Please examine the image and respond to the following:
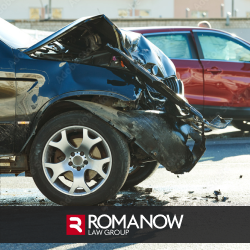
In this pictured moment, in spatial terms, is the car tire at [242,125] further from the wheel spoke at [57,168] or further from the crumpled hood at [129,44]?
the wheel spoke at [57,168]

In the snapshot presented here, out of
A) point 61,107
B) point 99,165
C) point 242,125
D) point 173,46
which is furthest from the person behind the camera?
point 242,125

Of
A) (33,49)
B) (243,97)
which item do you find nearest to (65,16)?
(243,97)

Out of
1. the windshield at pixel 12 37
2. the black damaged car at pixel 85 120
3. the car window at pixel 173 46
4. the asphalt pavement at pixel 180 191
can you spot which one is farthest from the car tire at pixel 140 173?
the car window at pixel 173 46

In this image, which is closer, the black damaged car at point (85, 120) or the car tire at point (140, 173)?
the black damaged car at point (85, 120)

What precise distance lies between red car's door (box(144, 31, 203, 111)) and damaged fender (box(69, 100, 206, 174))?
4004mm

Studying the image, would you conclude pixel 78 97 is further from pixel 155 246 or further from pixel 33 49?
pixel 155 246

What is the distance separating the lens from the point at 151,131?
397 centimetres

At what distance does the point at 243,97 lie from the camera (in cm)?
815

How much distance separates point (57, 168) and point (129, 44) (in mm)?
1342

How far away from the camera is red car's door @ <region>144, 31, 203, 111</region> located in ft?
26.1

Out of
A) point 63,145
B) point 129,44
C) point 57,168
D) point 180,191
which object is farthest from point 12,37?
point 180,191

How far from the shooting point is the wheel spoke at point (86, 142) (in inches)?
157

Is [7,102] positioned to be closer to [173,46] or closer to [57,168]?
[57,168]

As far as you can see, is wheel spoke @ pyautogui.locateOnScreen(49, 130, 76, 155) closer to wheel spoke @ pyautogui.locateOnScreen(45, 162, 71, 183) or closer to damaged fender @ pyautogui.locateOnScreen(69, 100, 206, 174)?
wheel spoke @ pyautogui.locateOnScreen(45, 162, 71, 183)
